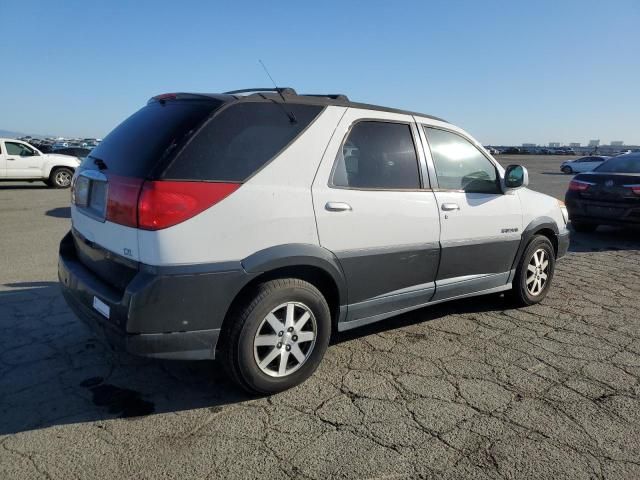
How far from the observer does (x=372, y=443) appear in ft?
8.74

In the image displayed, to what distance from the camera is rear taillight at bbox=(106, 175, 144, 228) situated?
8.82 feet

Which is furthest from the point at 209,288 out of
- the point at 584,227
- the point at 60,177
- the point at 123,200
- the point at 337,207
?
the point at 60,177

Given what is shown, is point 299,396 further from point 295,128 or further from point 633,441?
point 633,441

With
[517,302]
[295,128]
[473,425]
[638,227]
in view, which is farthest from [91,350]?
[638,227]

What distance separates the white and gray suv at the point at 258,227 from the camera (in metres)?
2.70

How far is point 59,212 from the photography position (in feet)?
34.6

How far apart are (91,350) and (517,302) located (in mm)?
3793

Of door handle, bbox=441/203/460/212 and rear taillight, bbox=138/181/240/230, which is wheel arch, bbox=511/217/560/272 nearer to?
door handle, bbox=441/203/460/212

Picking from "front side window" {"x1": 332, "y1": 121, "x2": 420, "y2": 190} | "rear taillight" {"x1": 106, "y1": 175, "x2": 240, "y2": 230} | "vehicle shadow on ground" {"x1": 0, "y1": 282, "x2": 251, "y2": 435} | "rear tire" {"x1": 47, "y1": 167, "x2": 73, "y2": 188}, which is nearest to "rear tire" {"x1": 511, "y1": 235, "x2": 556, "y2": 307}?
"front side window" {"x1": 332, "y1": 121, "x2": 420, "y2": 190}

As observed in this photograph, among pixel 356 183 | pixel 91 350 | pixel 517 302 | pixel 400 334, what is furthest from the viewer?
pixel 517 302

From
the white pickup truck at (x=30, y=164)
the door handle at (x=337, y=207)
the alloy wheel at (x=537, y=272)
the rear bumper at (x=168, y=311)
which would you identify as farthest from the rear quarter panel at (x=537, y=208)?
the white pickup truck at (x=30, y=164)

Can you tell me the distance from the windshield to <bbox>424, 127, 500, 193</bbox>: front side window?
229 inches

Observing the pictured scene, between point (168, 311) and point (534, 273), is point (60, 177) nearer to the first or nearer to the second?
point (534, 273)

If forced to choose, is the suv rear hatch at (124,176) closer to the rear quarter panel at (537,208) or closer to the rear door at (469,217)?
the rear door at (469,217)
